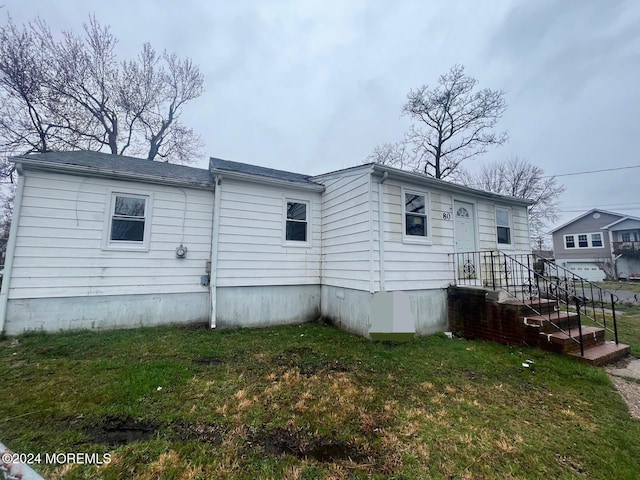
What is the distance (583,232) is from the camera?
1054 inches

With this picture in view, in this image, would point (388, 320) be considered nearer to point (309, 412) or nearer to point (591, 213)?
point (309, 412)

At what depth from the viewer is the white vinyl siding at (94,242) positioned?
5.33 m

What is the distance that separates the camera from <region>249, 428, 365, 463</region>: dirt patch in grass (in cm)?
222

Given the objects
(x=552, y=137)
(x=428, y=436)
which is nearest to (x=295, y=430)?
(x=428, y=436)

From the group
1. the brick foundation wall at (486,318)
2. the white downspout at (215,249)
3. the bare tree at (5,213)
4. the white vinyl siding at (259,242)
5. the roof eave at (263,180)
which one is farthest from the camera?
the bare tree at (5,213)

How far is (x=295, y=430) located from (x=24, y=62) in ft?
53.0

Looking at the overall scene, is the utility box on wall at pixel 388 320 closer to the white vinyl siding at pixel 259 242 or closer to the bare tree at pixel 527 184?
the white vinyl siding at pixel 259 242

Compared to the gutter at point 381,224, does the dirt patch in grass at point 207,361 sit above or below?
below

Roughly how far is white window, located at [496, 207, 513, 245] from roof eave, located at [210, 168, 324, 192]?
5400 millimetres

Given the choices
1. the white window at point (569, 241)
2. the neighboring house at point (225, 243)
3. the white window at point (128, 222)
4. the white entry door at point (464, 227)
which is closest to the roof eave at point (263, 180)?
the neighboring house at point (225, 243)

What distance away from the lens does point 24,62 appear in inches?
402

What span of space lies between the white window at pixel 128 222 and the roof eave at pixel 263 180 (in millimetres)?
1821

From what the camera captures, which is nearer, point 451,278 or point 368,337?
point 368,337

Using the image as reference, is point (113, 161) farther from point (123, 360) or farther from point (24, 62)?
point (24, 62)
